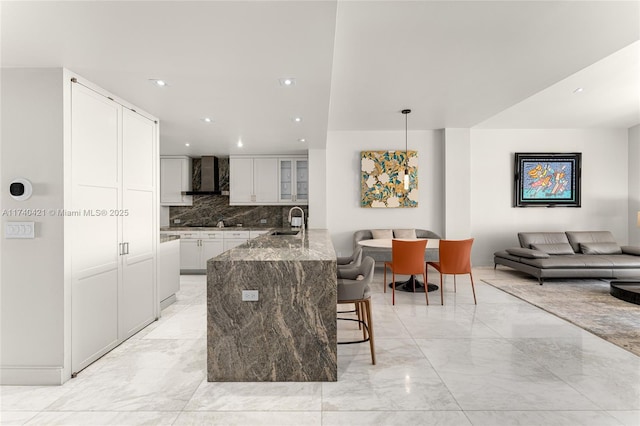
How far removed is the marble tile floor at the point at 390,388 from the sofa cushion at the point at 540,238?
3.31m

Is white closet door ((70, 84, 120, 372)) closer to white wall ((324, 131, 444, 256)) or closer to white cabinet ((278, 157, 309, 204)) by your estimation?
white cabinet ((278, 157, 309, 204))

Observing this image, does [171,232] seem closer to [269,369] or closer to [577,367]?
[269,369]

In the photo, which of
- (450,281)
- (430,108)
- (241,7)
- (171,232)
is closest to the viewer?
(241,7)

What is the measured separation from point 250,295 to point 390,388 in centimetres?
115

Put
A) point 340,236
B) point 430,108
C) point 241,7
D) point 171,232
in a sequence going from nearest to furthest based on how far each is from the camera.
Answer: point 241,7, point 430,108, point 171,232, point 340,236

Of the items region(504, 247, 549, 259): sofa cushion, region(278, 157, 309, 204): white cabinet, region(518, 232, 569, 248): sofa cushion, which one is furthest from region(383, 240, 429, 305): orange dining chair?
region(518, 232, 569, 248): sofa cushion

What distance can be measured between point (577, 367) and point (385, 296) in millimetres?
2431

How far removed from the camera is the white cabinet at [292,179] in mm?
6652

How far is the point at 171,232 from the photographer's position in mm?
6227

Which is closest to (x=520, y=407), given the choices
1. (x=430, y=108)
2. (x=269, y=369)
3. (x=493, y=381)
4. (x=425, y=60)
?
(x=493, y=381)

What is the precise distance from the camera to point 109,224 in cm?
291

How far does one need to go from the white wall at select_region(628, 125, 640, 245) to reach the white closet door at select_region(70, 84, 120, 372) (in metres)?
9.08

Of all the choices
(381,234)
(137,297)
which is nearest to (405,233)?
(381,234)

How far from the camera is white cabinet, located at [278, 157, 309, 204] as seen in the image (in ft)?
21.8
